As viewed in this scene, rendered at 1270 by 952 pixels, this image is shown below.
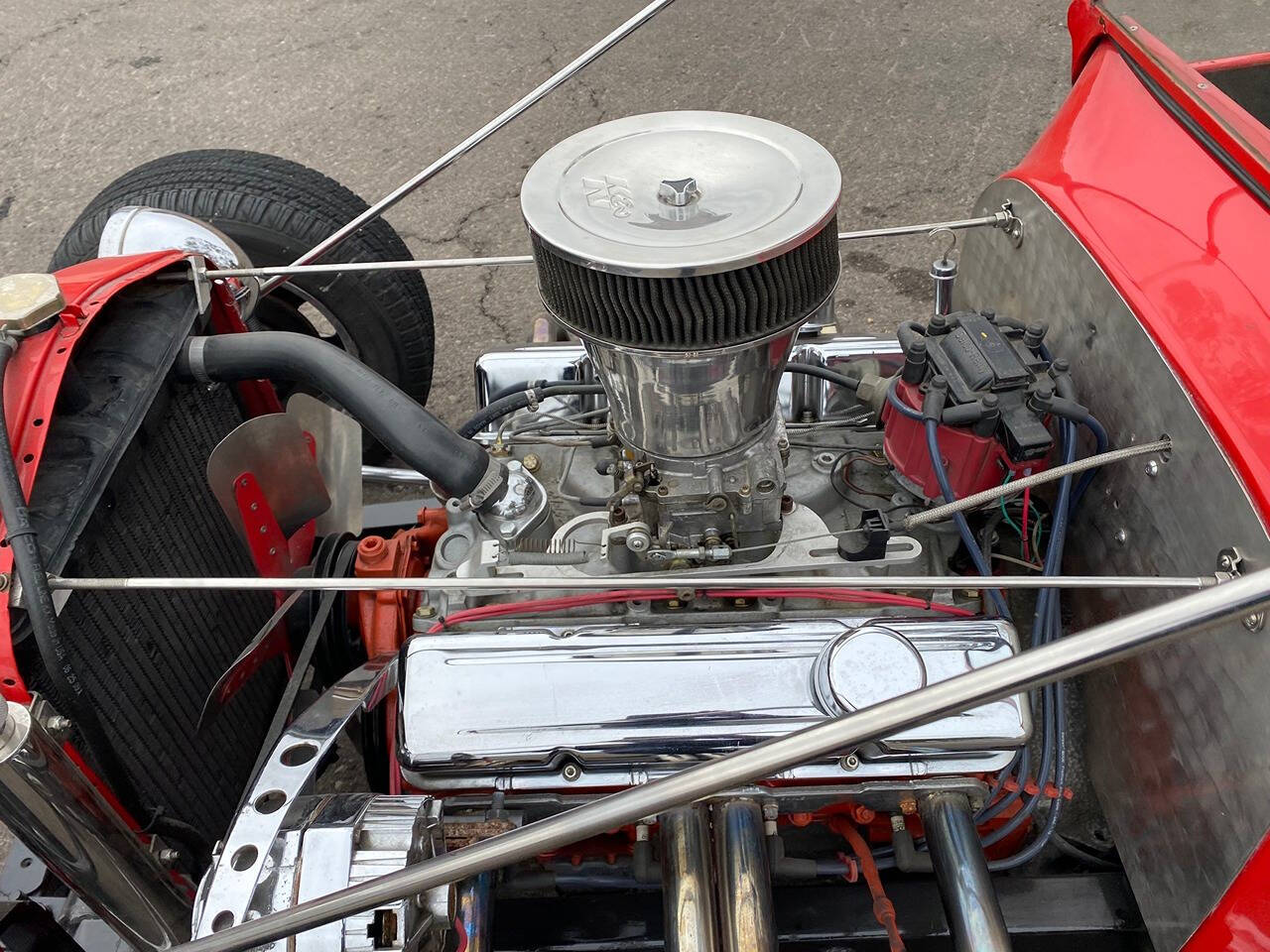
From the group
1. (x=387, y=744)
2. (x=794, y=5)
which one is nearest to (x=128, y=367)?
(x=387, y=744)

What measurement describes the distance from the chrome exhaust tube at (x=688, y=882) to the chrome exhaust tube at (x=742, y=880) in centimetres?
2

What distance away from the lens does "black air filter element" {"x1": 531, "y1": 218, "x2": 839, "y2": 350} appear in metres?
0.88

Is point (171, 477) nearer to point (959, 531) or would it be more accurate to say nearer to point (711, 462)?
point (711, 462)

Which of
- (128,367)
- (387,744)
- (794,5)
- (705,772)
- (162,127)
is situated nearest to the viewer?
(705,772)

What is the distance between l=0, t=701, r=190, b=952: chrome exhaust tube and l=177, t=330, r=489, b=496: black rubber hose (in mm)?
451

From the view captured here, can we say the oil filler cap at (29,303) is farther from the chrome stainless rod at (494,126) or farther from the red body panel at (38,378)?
the chrome stainless rod at (494,126)

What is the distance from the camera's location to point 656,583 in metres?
1.02

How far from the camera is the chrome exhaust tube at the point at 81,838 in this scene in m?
0.84

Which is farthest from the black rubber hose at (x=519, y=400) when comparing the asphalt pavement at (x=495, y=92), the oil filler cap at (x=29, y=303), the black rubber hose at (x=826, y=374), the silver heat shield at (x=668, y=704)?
the asphalt pavement at (x=495, y=92)

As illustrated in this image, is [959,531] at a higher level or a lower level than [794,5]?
higher

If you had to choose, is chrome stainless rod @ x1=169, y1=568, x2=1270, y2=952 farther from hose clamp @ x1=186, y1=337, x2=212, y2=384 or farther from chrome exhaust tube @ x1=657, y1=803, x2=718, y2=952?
hose clamp @ x1=186, y1=337, x2=212, y2=384

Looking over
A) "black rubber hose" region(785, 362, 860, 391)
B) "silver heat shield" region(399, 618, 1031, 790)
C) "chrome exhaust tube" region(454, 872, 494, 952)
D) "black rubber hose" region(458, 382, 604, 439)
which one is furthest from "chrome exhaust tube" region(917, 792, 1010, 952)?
"black rubber hose" region(458, 382, 604, 439)

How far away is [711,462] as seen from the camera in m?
1.08

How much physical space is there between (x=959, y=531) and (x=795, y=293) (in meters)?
0.43
